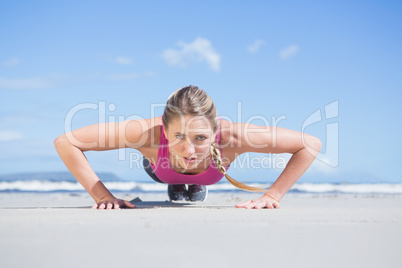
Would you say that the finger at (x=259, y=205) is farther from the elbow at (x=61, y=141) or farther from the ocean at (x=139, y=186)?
the ocean at (x=139, y=186)

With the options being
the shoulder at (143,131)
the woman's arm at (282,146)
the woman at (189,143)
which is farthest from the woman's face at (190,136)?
the woman's arm at (282,146)

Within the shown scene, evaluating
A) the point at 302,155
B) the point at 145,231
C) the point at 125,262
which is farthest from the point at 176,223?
the point at 302,155

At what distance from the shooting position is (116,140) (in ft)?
13.7

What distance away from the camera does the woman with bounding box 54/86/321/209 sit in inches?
151

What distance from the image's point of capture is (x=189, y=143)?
3805 millimetres

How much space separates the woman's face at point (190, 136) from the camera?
12.3 ft

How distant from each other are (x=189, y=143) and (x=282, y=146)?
3.99 feet

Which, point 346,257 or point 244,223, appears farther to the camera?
point 244,223

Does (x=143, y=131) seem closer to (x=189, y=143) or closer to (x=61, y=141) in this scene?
(x=189, y=143)

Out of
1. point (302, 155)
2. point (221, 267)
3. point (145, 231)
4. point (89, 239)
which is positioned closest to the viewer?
point (221, 267)

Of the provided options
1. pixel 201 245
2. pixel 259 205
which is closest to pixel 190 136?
pixel 259 205

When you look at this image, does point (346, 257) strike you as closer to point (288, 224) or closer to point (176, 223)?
point (288, 224)

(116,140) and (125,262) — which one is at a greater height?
(116,140)

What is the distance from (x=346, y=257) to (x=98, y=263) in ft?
3.49
